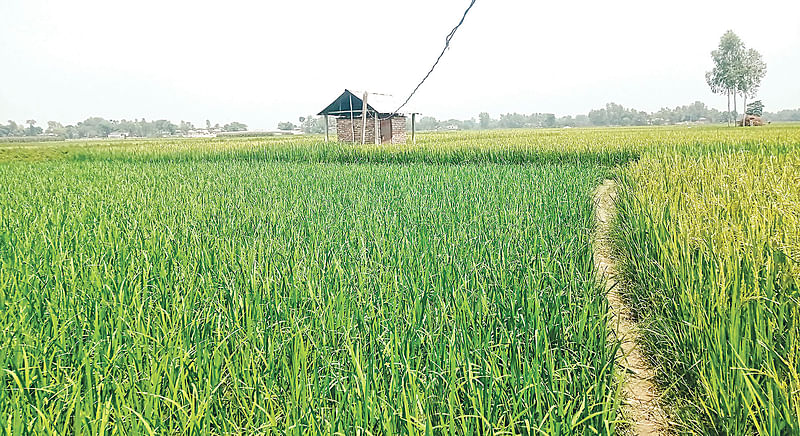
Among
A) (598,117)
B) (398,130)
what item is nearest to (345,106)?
(398,130)

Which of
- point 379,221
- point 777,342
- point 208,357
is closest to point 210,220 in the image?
point 379,221

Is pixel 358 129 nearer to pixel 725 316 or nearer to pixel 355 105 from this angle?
pixel 355 105

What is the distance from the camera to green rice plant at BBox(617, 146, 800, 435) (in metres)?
1.60

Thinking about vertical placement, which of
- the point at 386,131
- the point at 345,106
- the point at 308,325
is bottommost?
the point at 308,325

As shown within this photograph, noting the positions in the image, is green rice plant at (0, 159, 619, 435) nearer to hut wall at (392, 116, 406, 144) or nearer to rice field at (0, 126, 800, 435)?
rice field at (0, 126, 800, 435)

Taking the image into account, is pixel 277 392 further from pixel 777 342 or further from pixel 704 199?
pixel 704 199

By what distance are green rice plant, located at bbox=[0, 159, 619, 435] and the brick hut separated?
18970 millimetres

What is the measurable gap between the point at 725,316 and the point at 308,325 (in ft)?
5.05

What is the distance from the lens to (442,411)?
153 cm

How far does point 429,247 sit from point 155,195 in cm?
428

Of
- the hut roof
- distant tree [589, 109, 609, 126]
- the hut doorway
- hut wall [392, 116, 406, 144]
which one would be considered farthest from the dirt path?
distant tree [589, 109, 609, 126]

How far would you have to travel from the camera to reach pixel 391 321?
1.98 meters

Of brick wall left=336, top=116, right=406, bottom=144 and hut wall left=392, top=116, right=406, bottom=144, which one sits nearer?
brick wall left=336, top=116, right=406, bottom=144

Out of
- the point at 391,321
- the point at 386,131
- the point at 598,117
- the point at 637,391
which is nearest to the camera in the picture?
the point at 391,321
